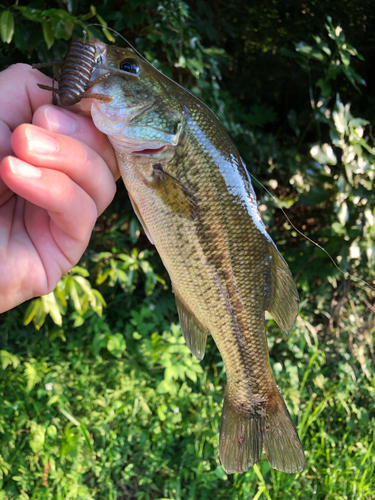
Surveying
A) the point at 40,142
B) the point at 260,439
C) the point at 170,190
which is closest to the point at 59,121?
the point at 40,142

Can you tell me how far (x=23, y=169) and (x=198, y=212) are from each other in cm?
52

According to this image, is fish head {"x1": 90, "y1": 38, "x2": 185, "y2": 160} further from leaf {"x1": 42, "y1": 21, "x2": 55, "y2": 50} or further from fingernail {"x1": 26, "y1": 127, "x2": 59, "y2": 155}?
leaf {"x1": 42, "y1": 21, "x2": 55, "y2": 50}

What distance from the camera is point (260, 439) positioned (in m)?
1.50

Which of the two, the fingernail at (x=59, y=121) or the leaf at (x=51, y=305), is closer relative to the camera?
the fingernail at (x=59, y=121)

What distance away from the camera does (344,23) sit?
4078 mm

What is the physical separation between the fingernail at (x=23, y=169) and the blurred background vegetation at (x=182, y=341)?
48.7 inches

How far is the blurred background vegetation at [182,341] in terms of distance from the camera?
Result: 266 centimetres

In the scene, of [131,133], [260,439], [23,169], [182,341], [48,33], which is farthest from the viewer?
[182,341]

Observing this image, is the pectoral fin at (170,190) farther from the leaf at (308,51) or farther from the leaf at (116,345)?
the leaf at (308,51)

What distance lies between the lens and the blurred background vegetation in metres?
2.66

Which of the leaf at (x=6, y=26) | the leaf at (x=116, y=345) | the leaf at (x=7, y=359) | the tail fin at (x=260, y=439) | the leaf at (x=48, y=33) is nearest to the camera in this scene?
the tail fin at (x=260, y=439)

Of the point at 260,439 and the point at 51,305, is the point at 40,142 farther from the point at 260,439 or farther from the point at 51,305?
the point at 51,305

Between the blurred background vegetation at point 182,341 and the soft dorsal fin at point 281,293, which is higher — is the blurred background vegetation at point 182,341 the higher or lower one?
the lower one

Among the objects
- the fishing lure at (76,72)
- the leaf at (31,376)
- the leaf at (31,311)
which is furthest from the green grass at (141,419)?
the fishing lure at (76,72)
